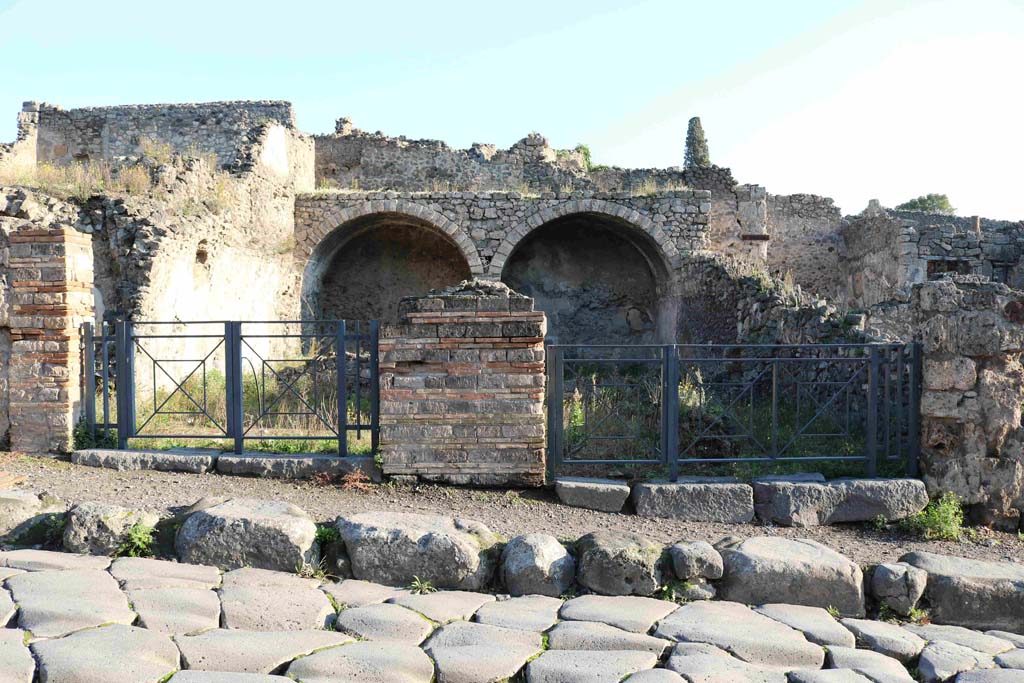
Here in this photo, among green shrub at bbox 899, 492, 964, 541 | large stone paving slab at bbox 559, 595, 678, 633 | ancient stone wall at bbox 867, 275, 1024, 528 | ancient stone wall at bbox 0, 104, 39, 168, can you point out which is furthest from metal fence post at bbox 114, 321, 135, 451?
ancient stone wall at bbox 0, 104, 39, 168

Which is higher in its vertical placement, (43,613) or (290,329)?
(290,329)

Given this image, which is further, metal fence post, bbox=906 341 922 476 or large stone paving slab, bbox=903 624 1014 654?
metal fence post, bbox=906 341 922 476

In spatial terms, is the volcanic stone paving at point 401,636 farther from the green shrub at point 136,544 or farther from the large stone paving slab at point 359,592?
the green shrub at point 136,544

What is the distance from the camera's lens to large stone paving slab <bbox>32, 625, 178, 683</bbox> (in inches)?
128

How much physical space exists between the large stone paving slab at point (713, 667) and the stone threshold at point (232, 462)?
3.15m

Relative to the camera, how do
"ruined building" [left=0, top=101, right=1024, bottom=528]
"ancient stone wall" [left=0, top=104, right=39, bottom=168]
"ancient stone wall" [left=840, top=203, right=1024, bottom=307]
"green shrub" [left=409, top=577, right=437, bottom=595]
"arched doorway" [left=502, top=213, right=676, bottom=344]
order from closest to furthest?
"green shrub" [left=409, top=577, right=437, bottom=595] < "ruined building" [left=0, top=101, right=1024, bottom=528] < "ancient stone wall" [left=840, top=203, right=1024, bottom=307] < "arched doorway" [left=502, top=213, right=676, bottom=344] < "ancient stone wall" [left=0, top=104, right=39, bottom=168]

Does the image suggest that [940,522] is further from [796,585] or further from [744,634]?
[744,634]

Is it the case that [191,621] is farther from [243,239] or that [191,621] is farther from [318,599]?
[243,239]

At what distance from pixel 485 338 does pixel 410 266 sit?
37.1 ft

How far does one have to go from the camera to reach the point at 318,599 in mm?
4355

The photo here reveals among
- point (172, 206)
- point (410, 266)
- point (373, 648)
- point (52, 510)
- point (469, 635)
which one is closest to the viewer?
point (373, 648)

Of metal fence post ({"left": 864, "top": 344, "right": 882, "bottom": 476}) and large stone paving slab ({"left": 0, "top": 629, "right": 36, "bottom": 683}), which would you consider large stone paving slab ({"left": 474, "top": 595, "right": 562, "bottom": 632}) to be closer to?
large stone paving slab ({"left": 0, "top": 629, "right": 36, "bottom": 683})

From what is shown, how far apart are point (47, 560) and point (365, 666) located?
7.66 ft

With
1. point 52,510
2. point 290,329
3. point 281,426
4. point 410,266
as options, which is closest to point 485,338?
point 52,510
